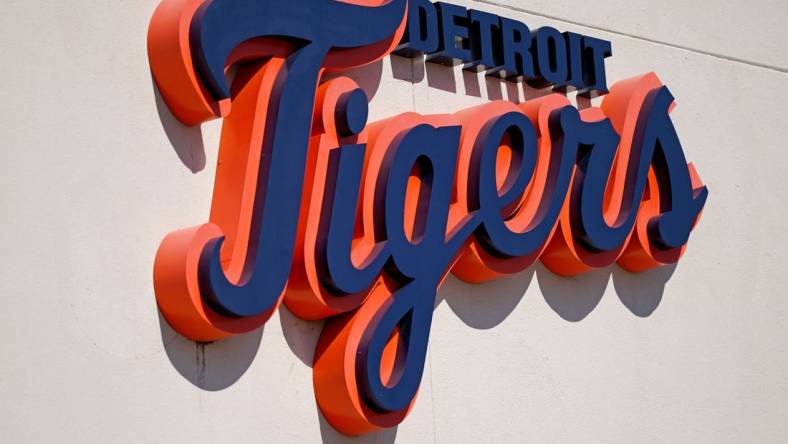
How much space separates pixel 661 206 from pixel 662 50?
1122 mm

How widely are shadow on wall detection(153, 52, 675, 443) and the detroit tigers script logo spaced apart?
6cm

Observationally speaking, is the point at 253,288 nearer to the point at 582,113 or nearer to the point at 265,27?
the point at 265,27

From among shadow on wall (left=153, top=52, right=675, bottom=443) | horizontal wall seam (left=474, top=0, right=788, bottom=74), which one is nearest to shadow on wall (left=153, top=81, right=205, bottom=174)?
shadow on wall (left=153, top=52, right=675, bottom=443)

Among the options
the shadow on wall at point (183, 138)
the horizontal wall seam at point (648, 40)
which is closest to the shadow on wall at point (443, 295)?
the shadow on wall at point (183, 138)

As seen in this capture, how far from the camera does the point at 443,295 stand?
6082 millimetres

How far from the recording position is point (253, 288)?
504 cm

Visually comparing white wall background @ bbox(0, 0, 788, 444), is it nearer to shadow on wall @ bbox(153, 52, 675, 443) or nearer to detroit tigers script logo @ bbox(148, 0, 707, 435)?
shadow on wall @ bbox(153, 52, 675, 443)

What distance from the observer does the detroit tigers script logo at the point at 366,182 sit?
16.6ft

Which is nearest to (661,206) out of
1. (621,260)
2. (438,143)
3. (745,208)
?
(621,260)

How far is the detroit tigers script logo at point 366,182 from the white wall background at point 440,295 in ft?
0.45

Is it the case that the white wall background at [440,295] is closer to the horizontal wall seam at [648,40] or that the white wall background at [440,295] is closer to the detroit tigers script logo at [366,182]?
the horizontal wall seam at [648,40]

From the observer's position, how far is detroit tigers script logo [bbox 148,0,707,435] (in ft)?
16.6

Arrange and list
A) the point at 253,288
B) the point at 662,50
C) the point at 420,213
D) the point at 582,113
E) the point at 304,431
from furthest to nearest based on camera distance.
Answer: the point at 662,50 → the point at 582,113 → the point at 420,213 → the point at 304,431 → the point at 253,288

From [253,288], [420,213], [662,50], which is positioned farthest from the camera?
[662,50]
